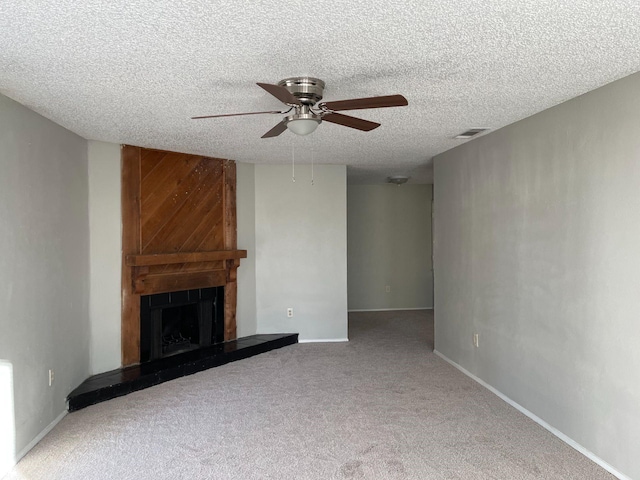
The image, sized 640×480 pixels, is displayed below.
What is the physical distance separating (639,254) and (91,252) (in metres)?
4.22

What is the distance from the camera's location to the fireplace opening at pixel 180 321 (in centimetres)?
477

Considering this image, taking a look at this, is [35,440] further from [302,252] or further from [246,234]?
[302,252]

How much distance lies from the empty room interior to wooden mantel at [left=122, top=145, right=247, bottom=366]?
0.08 ft

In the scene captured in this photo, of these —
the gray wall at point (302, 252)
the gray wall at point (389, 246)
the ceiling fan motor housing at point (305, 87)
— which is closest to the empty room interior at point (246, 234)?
the ceiling fan motor housing at point (305, 87)

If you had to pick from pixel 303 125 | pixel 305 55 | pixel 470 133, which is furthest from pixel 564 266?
→ pixel 305 55

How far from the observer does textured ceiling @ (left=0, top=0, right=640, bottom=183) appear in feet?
5.98

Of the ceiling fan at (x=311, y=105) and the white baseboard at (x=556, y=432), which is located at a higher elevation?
the ceiling fan at (x=311, y=105)

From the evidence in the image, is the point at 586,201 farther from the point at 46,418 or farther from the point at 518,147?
the point at 46,418

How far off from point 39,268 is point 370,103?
8.33 feet

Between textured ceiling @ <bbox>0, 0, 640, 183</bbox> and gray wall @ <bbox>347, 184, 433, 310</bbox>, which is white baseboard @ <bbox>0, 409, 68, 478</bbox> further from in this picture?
gray wall @ <bbox>347, 184, 433, 310</bbox>

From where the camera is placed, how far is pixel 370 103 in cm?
238

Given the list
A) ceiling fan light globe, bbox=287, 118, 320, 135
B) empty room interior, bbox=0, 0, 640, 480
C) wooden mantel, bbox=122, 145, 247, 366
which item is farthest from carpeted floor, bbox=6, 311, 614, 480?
ceiling fan light globe, bbox=287, 118, 320, 135

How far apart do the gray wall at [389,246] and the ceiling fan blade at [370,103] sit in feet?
18.6

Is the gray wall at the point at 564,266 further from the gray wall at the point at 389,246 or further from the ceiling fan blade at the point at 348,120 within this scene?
the gray wall at the point at 389,246
